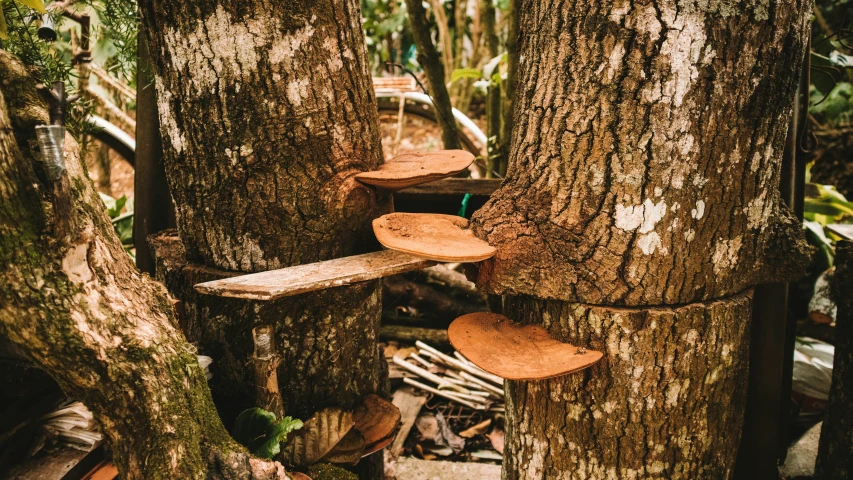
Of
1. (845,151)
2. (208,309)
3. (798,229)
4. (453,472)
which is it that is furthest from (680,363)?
(845,151)

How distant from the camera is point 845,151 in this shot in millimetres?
5594

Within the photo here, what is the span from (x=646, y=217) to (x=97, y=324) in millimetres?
A: 1622

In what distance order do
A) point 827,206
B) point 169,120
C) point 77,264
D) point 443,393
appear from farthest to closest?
1. point 827,206
2. point 443,393
3. point 169,120
4. point 77,264

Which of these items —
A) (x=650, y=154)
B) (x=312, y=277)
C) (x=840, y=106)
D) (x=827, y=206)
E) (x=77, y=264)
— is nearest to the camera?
(x=77, y=264)

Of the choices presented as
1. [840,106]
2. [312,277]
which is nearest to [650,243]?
[312,277]

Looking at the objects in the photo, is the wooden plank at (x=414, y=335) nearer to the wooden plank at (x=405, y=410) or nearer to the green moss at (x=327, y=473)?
the wooden plank at (x=405, y=410)

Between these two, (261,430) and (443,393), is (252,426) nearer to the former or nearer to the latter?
(261,430)

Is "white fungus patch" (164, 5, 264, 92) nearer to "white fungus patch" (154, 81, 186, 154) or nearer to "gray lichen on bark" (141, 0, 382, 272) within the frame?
"gray lichen on bark" (141, 0, 382, 272)

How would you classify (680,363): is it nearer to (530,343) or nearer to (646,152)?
(530,343)

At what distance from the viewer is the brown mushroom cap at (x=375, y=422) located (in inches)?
87.5

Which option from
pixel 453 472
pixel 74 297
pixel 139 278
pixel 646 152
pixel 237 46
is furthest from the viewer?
pixel 453 472

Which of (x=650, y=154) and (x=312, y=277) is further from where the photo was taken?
(x=312, y=277)

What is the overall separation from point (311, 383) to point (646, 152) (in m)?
1.55

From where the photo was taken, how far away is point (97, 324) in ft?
4.95
